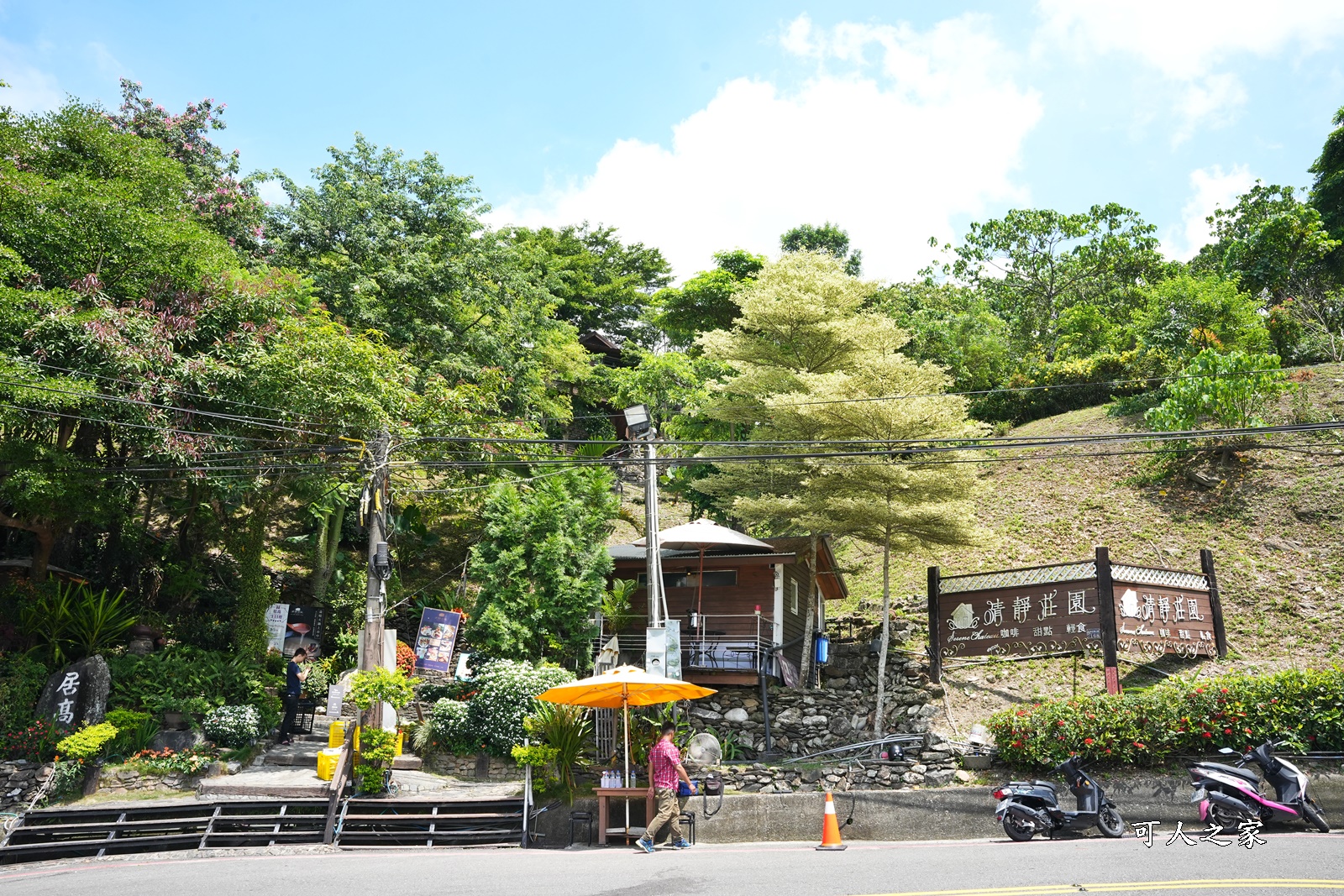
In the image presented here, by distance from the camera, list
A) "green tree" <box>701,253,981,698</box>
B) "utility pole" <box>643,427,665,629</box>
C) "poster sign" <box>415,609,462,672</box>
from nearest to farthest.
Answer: "utility pole" <box>643,427,665,629</box>
"poster sign" <box>415,609,462,672</box>
"green tree" <box>701,253,981,698</box>

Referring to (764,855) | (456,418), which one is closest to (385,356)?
(456,418)

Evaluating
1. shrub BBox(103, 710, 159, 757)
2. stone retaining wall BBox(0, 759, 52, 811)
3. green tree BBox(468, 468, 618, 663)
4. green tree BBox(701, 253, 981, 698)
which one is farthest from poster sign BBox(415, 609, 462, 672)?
green tree BBox(701, 253, 981, 698)

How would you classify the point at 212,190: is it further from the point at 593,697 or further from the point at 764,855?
the point at 764,855

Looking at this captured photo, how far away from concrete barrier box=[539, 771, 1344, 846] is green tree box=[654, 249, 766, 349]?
23.7 m

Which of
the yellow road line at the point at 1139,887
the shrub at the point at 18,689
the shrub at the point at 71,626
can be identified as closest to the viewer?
the yellow road line at the point at 1139,887

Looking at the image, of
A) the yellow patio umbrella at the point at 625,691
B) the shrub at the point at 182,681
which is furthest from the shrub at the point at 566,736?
the shrub at the point at 182,681

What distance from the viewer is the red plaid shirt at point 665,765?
12086mm

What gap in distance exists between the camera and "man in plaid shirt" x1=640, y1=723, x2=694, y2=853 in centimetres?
1188

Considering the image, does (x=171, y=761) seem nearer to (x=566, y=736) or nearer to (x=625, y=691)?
(x=566, y=736)

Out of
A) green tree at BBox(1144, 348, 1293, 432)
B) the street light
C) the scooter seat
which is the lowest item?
the scooter seat

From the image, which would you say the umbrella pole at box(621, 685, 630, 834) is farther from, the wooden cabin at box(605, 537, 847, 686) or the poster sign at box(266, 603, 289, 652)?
the poster sign at box(266, 603, 289, 652)

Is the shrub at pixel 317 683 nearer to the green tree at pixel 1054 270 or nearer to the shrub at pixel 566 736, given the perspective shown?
the shrub at pixel 566 736

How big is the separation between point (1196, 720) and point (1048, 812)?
10.3 feet

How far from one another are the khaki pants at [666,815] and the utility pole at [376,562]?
5.36 m
